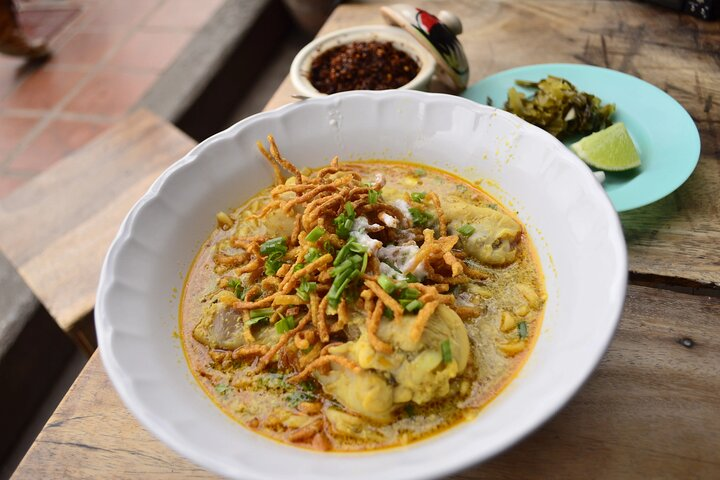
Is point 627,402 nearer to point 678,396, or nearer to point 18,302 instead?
point 678,396

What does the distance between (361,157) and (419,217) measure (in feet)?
1.30

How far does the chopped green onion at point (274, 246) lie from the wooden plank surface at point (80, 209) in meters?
1.17

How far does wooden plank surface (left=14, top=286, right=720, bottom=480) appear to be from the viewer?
1.42 metres

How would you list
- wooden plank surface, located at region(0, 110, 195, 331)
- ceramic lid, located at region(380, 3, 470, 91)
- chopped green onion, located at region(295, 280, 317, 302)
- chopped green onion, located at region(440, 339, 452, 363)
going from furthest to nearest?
wooden plank surface, located at region(0, 110, 195, 331)
ceramic lid, located at region(380, 3, 470, 91)
chopped green onion, located at region(295, 280, 317, 302)
chopped green onion, located at region(440, 339, 452, 363)

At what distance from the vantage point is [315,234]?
161 centimetres

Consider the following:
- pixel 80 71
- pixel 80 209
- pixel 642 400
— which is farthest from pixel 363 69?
pixel 80 71

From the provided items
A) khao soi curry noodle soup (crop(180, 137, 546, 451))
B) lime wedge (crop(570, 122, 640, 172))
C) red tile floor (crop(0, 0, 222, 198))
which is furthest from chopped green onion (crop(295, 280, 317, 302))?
red tile floor (crop(0, 0, 222, 198))

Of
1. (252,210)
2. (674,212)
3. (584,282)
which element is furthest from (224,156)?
(674,212)

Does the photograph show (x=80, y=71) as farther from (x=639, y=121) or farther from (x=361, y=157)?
(x=639, y=121)

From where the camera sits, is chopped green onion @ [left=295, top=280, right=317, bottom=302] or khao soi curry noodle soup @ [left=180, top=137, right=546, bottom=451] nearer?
khao soi curry noodle soup @ [left=180, top=137, right=546, bottom=451]

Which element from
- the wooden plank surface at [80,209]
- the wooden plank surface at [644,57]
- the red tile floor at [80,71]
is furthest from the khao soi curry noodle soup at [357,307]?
the red tile floor at [80,71]

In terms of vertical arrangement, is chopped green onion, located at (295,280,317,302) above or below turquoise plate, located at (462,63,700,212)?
above

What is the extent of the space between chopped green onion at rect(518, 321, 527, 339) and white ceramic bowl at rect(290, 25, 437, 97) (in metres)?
1.09

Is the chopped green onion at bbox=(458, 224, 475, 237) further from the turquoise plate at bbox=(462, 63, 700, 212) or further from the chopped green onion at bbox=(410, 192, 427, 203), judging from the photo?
the turquoise plate at bbox=(462, 63, 700, 212)
